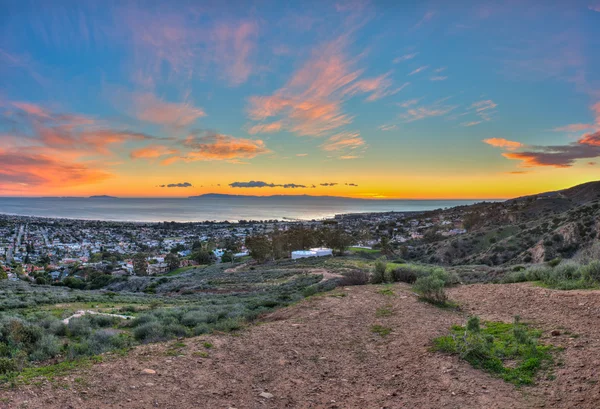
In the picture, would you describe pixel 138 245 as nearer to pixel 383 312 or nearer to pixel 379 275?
pixel 379 275

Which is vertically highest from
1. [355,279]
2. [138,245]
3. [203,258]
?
[355,279]

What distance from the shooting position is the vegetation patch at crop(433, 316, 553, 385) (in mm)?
4738

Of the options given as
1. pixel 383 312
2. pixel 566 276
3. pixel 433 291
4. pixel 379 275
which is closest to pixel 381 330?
pixel 383 312

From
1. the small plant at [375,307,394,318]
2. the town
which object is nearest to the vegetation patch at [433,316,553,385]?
the small plant at [375,307,394,318]

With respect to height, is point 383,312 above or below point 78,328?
above

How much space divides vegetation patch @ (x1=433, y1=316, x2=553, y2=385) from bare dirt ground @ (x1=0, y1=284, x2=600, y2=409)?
0.65ft

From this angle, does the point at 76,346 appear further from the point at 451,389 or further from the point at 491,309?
the point at 491,309

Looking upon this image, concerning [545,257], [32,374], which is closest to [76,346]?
[32,374]

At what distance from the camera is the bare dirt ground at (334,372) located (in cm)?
419

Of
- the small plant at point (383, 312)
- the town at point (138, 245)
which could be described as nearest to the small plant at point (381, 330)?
the small plant at point (383, 312)

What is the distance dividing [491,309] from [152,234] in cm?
11568

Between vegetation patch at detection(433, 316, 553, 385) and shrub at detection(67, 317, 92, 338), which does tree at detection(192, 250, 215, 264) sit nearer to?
shrub at detection(67, 317, 92, 338)

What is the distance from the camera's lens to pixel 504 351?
17.9ft

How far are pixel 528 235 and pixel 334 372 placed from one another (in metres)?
32.9
